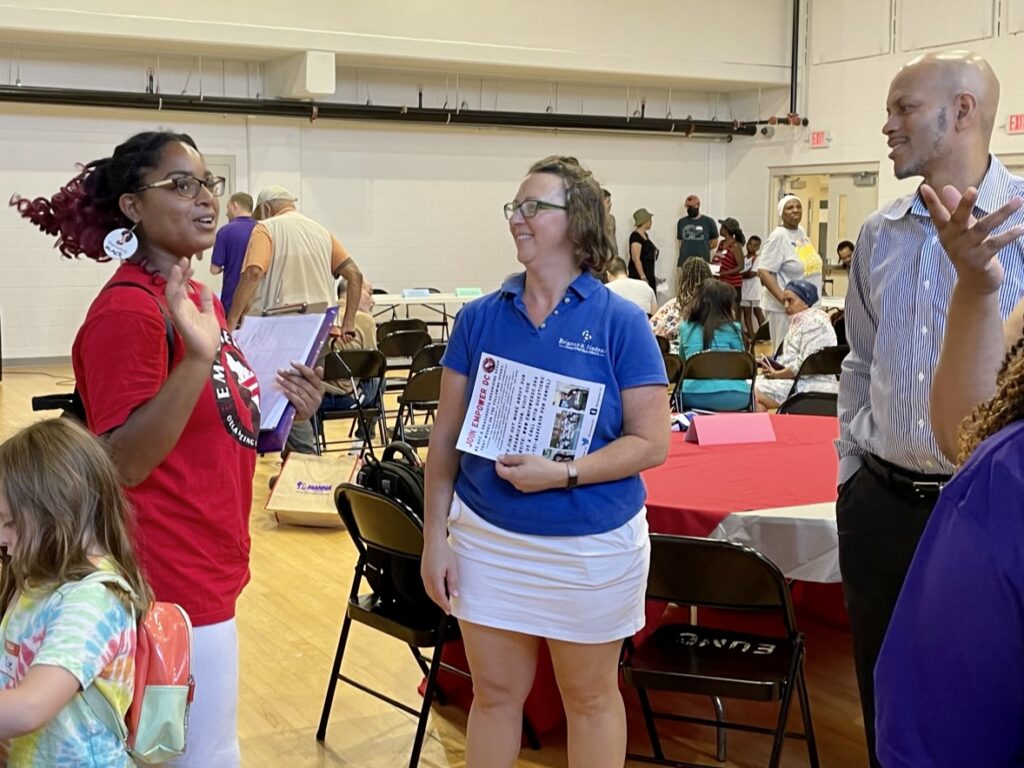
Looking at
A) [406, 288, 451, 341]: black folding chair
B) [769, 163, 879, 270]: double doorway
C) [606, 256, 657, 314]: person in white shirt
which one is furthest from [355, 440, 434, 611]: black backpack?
[769, 163, 879, 270]: double doorway

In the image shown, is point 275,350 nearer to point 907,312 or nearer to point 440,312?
point 907,312

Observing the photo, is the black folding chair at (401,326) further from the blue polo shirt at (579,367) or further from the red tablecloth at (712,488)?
the blue polo shirt at (579,367)

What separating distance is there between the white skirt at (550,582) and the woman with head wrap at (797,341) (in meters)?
4.19

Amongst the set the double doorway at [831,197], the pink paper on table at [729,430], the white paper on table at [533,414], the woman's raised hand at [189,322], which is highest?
the double doorway at [831,197]

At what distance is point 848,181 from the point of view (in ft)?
51.0

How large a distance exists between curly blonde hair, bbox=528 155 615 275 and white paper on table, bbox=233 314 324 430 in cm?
62

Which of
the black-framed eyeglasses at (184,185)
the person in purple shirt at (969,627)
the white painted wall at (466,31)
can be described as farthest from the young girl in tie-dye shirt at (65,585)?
the white painted wall at (466,31)

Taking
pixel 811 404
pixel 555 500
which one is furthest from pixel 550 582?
pixel 811 404

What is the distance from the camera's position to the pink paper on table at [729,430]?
14.4 feet

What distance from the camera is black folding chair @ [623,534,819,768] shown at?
3.05 m

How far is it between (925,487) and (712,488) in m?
1.40

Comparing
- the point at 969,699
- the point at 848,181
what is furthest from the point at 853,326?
the point at 848,181

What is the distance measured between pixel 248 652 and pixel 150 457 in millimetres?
2650

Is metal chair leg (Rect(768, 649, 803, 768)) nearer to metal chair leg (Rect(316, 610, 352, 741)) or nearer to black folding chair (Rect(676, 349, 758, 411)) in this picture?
metal chair leg (Rect(316, 610, 352, 741))
